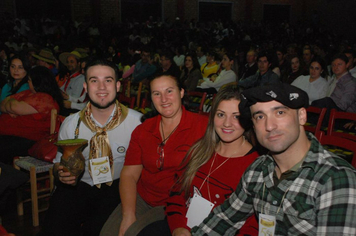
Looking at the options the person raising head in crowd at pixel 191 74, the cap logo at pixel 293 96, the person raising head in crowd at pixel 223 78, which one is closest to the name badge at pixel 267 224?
the cap logo at pixel 293 96

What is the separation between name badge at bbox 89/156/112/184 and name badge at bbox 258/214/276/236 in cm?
122

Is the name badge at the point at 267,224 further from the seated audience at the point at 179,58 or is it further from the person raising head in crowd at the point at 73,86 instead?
the seated audience at the point at 179,58

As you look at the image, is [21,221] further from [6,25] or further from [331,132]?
[6,25]

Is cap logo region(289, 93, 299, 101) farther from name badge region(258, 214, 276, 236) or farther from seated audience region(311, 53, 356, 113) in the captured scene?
seated audience region(311, 53, 356, 113)

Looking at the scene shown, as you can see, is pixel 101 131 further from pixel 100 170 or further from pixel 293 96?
pixel 293 96

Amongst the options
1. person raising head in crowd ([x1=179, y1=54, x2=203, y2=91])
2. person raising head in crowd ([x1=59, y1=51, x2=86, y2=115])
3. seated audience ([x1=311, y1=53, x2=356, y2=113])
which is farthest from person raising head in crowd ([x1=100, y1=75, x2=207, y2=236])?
person raising head in crowd ([x1=179, y1=54, x2=203, y2=91])

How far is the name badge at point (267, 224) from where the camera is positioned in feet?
4.31

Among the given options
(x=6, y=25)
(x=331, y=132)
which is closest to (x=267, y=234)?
(x=331, y=132)

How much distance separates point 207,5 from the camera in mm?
17750

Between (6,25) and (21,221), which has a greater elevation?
(6,25)

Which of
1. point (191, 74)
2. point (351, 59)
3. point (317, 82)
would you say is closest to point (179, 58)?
point (191, 74)

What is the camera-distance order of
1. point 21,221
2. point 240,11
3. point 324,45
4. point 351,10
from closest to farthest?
point 21,221, point 324,45, point 351,10, point 240,11

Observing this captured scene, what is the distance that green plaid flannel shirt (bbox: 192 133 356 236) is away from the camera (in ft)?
3.55

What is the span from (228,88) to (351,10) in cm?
1824
